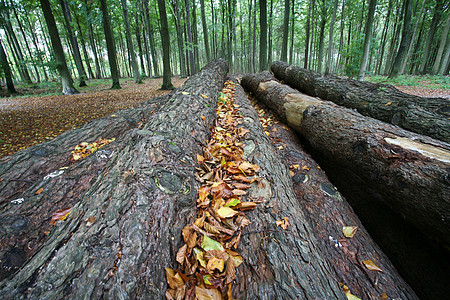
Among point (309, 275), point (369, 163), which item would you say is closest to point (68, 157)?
point (309, 275)

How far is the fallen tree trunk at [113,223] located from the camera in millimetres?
897

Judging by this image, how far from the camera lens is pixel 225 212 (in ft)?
4.58

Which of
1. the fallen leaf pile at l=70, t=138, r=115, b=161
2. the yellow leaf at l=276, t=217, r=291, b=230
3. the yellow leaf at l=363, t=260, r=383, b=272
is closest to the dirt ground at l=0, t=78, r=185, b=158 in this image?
the fallen leaf pile at l=70, t=138, r=115, b=161

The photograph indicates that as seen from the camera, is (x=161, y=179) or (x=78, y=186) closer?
(x=161, y=179)

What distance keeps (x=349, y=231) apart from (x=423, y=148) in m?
1.02

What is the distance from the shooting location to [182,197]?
144 centimetres

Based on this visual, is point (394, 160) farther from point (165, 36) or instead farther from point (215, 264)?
point (165, 36)

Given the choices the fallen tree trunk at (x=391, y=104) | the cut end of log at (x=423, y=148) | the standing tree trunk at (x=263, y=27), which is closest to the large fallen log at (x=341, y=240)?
the cut end of log at (x=423, y=148)

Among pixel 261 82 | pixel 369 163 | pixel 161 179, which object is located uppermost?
pixel 261 82

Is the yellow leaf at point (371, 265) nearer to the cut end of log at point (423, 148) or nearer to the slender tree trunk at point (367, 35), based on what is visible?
the cut end of log at point (423, 148)

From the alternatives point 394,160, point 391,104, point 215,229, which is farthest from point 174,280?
point 391,104

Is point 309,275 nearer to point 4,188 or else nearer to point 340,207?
point 340,207

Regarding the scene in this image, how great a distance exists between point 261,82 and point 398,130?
382 cm

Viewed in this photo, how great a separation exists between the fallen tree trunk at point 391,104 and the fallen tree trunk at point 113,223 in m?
2.87
